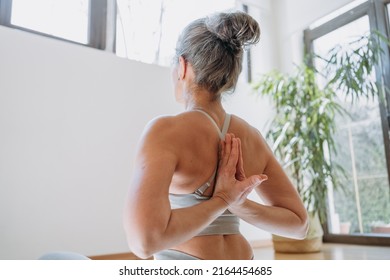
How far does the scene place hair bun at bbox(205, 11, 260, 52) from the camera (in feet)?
2.58

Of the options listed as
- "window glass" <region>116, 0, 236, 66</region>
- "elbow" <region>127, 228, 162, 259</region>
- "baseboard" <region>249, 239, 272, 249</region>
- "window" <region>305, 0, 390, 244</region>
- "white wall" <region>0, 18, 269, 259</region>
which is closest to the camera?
"elbow" <region>127, 228, 162, 259</region>

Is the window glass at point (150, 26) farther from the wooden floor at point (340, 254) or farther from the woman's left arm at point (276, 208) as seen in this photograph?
the woman's left arm at point (276, 208)

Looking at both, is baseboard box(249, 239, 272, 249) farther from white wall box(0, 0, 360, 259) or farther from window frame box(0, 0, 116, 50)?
window frame box(0, 0, 116, 50)

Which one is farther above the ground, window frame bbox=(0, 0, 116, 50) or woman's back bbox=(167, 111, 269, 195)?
window frame bbox=(0, 0, 116, 50)

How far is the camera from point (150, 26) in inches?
117

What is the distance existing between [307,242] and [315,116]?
1069 millimetres

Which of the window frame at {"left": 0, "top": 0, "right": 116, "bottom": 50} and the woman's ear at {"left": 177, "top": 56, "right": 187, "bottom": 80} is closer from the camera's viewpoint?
the woman's ear at {"left": 177, "top": 56, "right": 187, "bottom": 80}

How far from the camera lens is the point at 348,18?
3.27m

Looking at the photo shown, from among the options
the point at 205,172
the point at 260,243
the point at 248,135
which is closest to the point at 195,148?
the point at 205,172

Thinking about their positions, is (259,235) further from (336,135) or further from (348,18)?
(348,18)

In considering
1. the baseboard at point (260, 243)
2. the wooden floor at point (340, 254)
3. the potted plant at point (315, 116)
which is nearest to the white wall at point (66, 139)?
the potted plant at point (315, 116)

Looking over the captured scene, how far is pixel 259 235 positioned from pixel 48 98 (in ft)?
7.50

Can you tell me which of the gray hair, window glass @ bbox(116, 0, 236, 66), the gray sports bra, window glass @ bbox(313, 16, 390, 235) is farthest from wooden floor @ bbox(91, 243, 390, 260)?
the gray hair

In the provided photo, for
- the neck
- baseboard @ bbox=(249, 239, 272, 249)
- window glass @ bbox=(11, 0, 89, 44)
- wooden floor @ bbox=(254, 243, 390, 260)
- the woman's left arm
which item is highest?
window glass @ bbox=(11, 0, 89, 44)
